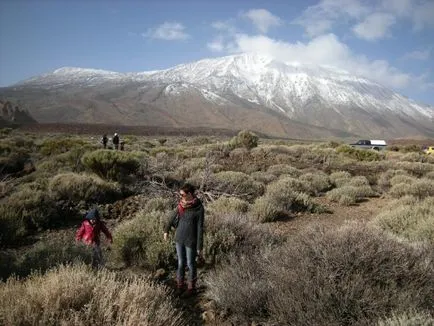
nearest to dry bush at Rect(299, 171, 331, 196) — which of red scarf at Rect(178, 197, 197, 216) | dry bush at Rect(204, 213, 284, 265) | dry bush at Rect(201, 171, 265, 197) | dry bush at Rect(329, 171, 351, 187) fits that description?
dry bush at Rect(329, 171, 351, 187)

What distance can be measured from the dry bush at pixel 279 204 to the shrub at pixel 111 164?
5796mm

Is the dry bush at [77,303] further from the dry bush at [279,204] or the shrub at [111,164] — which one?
the shrub at [111,164]

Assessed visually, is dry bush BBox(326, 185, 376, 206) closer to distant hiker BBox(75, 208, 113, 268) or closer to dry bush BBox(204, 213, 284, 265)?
dry bush BBox(204, 213, 284, 265)

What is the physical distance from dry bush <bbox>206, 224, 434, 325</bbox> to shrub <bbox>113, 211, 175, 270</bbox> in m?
1.57

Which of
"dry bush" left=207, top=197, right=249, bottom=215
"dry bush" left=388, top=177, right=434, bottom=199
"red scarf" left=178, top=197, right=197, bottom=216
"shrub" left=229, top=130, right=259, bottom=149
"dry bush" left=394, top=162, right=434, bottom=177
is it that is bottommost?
"dry bush" left=394, top=162, right=434, bottom=177

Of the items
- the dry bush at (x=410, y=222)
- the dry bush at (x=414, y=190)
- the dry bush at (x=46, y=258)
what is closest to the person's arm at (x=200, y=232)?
the dry bush at (x=46, y=258)

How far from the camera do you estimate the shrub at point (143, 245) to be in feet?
22.7

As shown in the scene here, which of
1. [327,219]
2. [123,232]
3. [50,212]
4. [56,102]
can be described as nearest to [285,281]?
[123,232]

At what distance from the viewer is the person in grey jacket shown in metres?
6.09

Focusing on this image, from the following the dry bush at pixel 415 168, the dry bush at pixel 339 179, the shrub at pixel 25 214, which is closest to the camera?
the shrub at pixel 25 214

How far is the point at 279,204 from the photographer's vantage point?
1168 cm

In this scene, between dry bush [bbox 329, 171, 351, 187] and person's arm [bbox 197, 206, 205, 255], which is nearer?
person's arm [bbox 197, 206, 205, 255]

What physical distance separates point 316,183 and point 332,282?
40.1 feet

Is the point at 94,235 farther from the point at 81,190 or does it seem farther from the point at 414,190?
the point at 414,190
